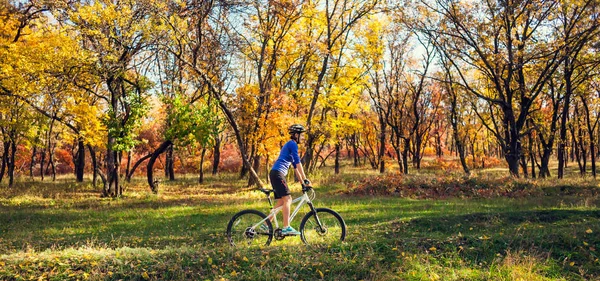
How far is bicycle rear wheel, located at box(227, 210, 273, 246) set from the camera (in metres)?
7.59

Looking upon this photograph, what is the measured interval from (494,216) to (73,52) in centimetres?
1569

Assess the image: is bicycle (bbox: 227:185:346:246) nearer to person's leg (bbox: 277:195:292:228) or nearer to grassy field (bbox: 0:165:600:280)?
person's leg (bbox: 277:195:292:228)

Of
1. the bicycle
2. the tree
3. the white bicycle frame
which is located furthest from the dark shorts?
the tree

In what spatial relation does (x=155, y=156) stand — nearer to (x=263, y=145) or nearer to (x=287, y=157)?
(x=263, y=145)

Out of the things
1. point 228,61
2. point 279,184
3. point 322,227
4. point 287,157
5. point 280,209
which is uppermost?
point 228,61

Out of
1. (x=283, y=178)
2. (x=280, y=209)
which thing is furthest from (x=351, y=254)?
(x=283, y=178)

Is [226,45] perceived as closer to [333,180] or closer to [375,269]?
[333,180]

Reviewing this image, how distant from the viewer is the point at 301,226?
7.46 metres

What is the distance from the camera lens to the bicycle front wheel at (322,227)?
7.36m

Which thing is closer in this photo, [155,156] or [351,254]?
[351,254]

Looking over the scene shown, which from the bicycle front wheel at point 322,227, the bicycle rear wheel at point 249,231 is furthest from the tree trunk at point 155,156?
the bicycle front wheel at point 322,227

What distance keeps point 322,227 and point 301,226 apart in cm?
37

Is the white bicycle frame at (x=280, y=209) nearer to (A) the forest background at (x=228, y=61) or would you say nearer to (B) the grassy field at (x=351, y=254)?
(B) the grassy field at (x=351, y=254)

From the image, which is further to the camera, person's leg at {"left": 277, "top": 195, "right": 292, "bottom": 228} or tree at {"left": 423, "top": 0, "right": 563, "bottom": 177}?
tree at {"left": 423, "top": 0, "right": 563, "bottom": 177}
